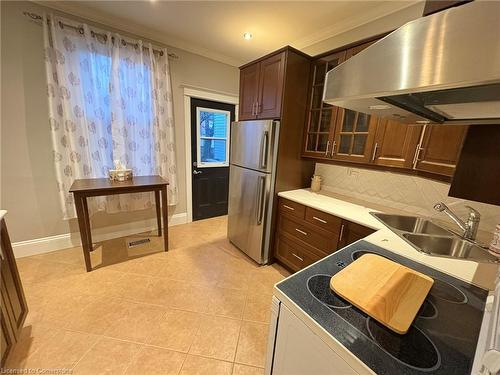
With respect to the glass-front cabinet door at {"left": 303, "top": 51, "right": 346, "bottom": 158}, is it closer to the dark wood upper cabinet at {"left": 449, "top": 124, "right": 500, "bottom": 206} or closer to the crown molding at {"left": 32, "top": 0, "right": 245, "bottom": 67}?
the dark wood upper cabinet at {"left": 449, "top": 124, "right": 500, "bottom": 206}

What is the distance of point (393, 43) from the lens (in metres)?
0.40

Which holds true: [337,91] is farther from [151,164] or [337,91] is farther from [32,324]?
[151,164]

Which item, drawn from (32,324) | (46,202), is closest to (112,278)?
(32,324)

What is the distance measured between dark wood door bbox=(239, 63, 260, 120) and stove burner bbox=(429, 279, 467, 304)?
207 centimetres

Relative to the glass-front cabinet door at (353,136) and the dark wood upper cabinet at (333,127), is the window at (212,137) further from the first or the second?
the glass-front cabinet door at (353,136)

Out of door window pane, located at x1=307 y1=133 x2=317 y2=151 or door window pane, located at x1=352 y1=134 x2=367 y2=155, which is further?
door window pane, located at x1=307 y1=133 x2=317 y2=151

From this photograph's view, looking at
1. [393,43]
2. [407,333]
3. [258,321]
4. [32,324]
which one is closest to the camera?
[393,43]

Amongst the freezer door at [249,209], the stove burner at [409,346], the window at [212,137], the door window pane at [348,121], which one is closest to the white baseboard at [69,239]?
the window at [212,137]

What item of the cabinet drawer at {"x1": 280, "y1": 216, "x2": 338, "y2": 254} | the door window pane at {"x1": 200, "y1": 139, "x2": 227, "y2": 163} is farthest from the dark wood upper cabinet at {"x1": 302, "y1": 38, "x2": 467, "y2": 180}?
the door window pane at {"x1": 200, "y1": 139, "x2": 227, "y2": 163}

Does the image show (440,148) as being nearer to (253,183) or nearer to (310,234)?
(310,234)

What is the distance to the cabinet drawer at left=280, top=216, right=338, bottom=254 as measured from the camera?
1.81 m

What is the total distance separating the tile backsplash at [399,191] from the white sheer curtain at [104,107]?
2281mm

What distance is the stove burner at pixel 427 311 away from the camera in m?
0.74

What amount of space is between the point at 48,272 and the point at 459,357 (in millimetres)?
3097
